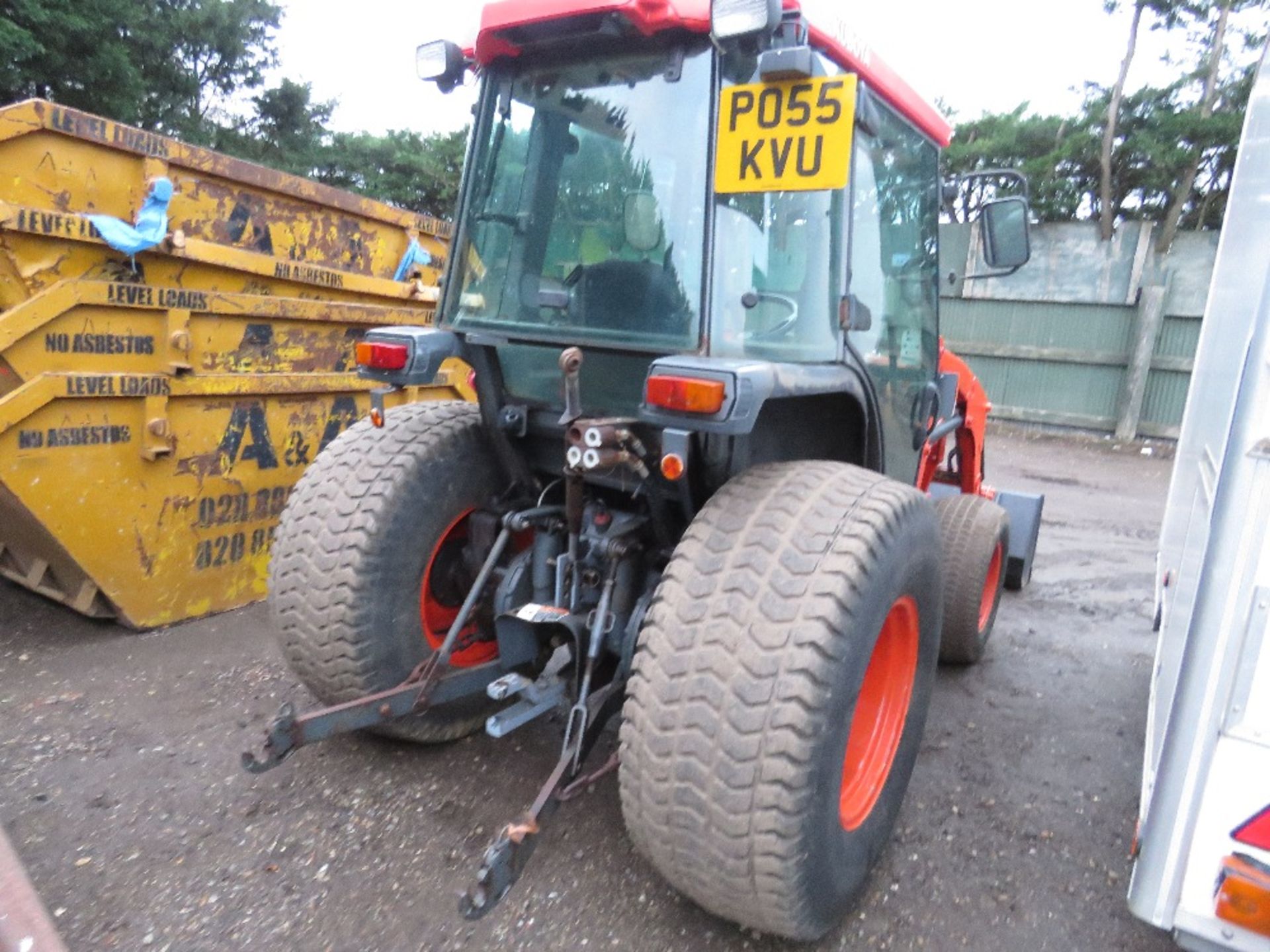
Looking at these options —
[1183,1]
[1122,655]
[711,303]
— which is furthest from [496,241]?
[1183,1]

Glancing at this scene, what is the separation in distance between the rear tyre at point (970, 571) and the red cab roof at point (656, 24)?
1.90 metres

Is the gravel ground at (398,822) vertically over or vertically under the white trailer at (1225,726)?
under

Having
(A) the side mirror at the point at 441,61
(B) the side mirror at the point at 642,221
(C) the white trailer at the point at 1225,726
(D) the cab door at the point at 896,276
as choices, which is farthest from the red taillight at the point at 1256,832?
(A) the side mirror at the point at 441,61

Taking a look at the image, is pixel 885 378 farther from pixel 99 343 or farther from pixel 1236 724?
pixel 99 343

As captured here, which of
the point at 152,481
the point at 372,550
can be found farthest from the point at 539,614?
the point at 152,481

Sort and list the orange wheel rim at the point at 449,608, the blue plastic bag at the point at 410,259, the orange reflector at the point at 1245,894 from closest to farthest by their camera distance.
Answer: the orange reflector at the point at 1245,894 → the orange wheel rim at the point at 449,608 → the blue plastic bag at the point at 410,259

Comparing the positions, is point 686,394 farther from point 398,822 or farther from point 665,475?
point 398,822

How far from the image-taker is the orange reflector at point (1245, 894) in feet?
5.39

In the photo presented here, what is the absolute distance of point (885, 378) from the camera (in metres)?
3.06

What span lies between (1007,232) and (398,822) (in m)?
3.03

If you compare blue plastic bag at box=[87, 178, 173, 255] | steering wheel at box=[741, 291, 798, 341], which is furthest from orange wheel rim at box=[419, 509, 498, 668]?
blue plastic bag at box=[87, 178, 173, 255]

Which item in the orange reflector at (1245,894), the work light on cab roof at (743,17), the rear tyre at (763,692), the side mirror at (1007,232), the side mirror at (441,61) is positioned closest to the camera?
the orange reflector at (1245,894)

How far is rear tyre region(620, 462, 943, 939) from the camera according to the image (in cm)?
191

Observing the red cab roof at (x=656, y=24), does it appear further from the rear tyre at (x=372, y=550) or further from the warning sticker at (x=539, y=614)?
the warning sticker at (x=539, y=614)
